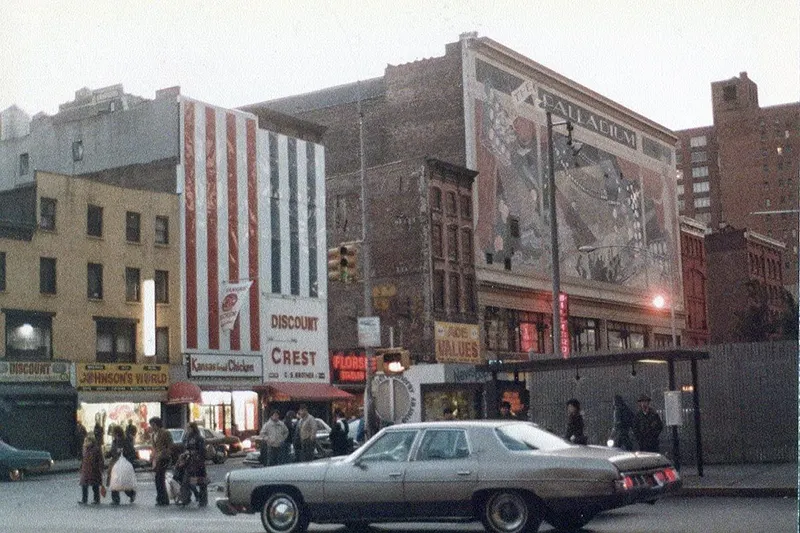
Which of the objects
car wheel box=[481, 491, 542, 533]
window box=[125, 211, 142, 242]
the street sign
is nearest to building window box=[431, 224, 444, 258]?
window box=[125, 211, 142, 242]

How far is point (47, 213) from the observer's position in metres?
50.6

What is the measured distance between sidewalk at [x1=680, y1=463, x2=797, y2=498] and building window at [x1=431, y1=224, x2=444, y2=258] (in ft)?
132

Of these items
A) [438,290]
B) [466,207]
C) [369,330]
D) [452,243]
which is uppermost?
[466,207]

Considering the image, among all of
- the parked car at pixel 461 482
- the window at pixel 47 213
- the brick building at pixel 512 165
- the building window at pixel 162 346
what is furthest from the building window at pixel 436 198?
the parked car at pixel 461 482

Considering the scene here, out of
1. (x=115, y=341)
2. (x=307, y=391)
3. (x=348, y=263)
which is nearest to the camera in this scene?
(x=348, y=263)

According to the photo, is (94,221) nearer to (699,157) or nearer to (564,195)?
(564,195)

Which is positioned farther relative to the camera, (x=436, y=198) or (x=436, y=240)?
(x=436, y=198)

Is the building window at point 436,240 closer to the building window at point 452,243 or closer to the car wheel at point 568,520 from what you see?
the building window at point 452,243

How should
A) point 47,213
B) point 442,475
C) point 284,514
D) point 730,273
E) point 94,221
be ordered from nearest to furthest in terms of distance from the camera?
1. point 442,475
2. point 284,514
3. point 47,213
4. point 94,221
5. point 730,273

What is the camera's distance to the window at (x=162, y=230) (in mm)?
55188

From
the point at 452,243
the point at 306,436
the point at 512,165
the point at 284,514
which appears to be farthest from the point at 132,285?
the point at 284,514

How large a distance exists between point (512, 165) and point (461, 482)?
199 feet

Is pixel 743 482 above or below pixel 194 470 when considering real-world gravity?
below

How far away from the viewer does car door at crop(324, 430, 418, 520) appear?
582 inches
